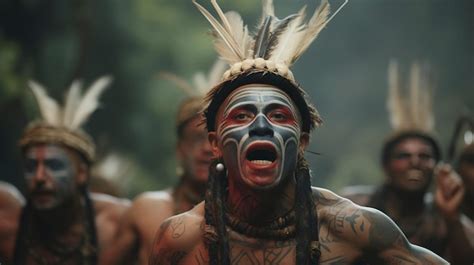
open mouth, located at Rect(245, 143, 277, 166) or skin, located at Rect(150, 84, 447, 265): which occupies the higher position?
open mouth, located at Rect(245, 143, 277, 166)

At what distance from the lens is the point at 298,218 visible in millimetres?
5965

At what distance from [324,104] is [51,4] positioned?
423 cm

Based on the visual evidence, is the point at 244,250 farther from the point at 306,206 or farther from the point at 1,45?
the point at 1,45

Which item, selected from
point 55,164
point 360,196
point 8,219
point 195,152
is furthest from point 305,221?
point 360,196

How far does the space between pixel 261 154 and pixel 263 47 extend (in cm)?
65

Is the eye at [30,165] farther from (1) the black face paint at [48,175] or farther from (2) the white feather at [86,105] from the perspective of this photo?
(2) the white feather at [86,105]

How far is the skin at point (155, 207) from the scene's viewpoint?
9148mm

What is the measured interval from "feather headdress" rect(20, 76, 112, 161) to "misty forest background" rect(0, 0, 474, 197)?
291 inches

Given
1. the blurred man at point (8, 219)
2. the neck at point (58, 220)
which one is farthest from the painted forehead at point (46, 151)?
the blurred man at point (8, 219)

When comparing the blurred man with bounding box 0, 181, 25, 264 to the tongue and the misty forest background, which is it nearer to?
the tongue

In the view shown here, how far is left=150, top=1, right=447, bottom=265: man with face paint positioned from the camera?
19.2 ft

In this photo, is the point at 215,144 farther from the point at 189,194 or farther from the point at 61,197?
the point at 61,197

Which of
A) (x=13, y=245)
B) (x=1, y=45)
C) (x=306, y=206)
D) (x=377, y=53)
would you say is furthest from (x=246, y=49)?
(x=377, y=53)

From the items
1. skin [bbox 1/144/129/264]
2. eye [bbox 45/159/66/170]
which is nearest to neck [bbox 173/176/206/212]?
skin [bbox 1/144/129/264]
